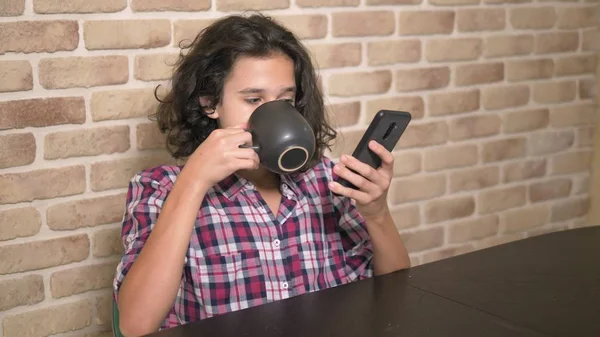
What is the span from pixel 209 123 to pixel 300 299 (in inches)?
21.4

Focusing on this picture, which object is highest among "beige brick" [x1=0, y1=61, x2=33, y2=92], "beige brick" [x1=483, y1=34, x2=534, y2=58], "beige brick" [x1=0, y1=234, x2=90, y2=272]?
"beige brick" [x1=483, y1=34, x2=534, y2=58]

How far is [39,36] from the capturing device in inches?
54.2

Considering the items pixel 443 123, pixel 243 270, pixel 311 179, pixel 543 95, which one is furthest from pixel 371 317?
pixel 543 95

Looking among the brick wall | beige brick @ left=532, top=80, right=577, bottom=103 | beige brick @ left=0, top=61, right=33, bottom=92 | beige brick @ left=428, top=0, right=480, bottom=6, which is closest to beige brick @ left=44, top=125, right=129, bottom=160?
the brick wall

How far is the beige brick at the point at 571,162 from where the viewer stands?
2.29 meters

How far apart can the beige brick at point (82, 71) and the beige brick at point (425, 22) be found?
75cm

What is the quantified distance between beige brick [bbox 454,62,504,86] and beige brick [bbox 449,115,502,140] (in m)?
0.10

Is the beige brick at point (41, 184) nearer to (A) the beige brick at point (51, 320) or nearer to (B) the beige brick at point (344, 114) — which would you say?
(A) the beige brick at point (51, 320)

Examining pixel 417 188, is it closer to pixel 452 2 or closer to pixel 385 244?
pixel 452 2

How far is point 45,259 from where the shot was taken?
145 centimetres

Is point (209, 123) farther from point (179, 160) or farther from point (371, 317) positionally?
point (371, 317)

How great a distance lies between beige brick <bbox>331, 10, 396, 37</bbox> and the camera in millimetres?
1781

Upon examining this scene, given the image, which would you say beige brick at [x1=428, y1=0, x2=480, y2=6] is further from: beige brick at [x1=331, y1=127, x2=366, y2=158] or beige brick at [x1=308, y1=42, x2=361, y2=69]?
beige brick at [x1=331, y1=127, x2=366, y2=158]

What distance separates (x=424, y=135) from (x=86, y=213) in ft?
3.05
